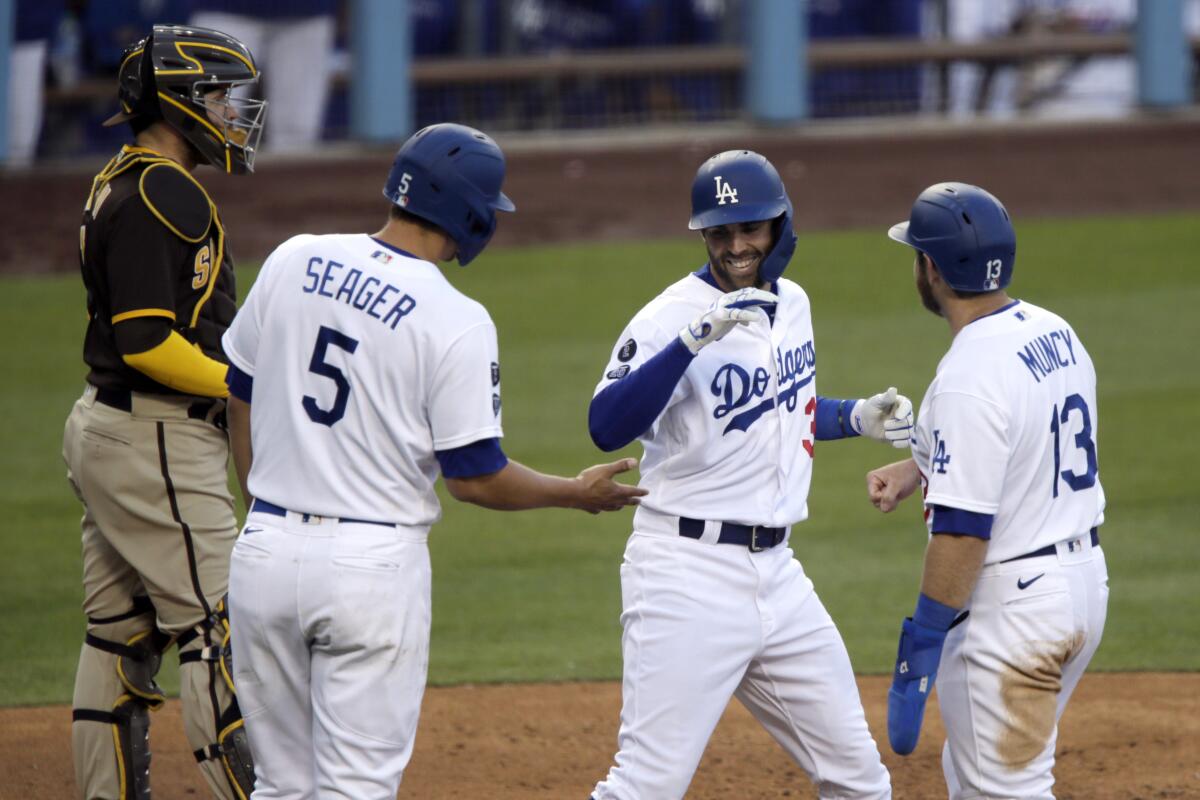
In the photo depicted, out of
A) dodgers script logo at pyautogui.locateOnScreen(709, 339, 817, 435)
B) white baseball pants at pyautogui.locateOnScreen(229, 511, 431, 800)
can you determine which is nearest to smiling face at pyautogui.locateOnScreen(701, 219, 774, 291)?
dodgers script logo at pyautogui.locateOnScreen(709, 339, 817, 435)

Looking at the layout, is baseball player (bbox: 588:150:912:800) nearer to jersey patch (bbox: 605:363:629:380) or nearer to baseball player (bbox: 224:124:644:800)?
jersey patch (bbox: 605:363:629:380)

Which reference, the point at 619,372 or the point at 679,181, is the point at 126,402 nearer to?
the point at 619,372

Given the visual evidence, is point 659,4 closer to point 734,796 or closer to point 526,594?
point 526,594

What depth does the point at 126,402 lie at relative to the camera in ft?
13.3

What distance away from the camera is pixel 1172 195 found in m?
16.6

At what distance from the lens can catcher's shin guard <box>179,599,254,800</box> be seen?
398 centimetres

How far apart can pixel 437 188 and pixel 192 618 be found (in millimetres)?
1452

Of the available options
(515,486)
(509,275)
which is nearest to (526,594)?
(515,486)

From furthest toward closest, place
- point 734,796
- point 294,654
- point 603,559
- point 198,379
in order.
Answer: point 603,559 < point 734,796 < point 198,379 < point 294,654

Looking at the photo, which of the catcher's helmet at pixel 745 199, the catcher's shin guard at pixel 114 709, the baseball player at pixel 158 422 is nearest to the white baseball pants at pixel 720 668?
the catcher's helmet at pixel 745 199

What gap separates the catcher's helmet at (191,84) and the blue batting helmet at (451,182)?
3.23ft

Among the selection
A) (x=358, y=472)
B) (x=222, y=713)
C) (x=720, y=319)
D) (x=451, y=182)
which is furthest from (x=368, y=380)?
(x=222, y=713)

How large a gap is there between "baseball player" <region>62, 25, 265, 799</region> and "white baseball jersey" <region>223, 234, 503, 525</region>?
0.78 metres

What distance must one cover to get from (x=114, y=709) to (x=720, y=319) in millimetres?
2012
